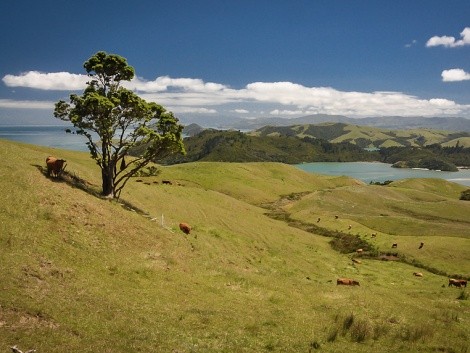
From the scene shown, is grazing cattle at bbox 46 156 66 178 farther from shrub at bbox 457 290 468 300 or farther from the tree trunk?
shrub at bbox 457 290 468 300

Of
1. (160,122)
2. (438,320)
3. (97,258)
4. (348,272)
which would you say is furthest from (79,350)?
(348,272)

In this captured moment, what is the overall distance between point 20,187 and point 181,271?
670 inches

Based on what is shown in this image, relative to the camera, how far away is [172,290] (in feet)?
97.2

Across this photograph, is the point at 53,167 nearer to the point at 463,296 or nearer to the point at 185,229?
the point at 185,229

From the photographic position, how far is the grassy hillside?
20969 mm

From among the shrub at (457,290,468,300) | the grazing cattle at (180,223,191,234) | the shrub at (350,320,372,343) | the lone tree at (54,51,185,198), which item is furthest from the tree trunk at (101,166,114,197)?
the shrub at (457,290,468,300)

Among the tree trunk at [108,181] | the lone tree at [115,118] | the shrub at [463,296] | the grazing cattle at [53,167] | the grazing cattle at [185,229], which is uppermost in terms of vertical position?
the lone tree at [115,118]

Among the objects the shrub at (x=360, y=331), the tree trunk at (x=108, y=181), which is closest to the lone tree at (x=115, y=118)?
the tree trunk at (x=108, y=181)

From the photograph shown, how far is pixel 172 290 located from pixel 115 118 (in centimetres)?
2379

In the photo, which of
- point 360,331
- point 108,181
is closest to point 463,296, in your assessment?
point 360,331

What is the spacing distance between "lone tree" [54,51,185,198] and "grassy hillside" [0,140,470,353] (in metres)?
6.25

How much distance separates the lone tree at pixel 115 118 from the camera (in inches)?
1716

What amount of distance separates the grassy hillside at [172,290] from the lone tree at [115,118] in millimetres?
6254

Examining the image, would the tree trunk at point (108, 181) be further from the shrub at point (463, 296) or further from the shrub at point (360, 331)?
the shrub at point (463, 296)
